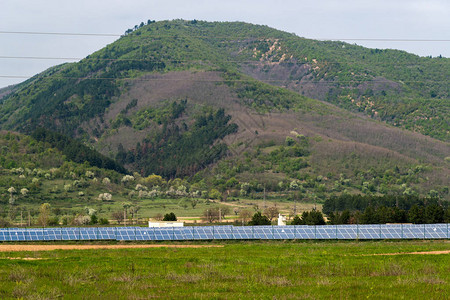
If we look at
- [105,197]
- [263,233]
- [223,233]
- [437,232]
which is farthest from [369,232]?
[105,197]

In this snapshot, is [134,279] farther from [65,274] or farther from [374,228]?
[374,228]

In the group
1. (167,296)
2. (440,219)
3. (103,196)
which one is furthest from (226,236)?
(103,196)

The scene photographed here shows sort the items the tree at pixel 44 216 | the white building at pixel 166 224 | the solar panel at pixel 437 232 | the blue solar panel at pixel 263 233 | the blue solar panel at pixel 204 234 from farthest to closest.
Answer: the tree at pixel 44 216
the white building at pixel 166 224
the blue solar panel at pixel 204 234
the blue solar panel at pixel 263 233
the solar panel at pixel 437 232

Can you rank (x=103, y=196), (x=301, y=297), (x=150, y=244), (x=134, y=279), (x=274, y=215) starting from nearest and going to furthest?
(x=301, y=297) → (x=134, y=279) → (x=150, y=244) → (x=274, y=215) → (x=103, y=196)

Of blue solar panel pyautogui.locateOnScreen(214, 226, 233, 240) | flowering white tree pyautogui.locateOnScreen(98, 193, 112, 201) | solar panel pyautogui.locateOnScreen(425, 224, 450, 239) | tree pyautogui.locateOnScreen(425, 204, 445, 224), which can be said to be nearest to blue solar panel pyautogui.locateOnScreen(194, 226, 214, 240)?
blue solar panel pyautogui.locateOnScreen(214, 226, 233, 240)

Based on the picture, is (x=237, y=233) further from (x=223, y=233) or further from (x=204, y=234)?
(x=204, y=234)

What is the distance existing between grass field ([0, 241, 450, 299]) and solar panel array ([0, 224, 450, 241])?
2339cm

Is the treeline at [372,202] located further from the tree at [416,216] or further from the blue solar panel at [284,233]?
the blue solar panel at [284,233]

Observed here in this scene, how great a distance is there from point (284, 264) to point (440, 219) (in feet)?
206

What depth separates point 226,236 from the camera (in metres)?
86.4

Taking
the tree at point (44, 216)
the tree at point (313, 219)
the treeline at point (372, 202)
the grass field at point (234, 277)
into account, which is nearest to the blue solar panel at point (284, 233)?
the tree at point (313, 219)

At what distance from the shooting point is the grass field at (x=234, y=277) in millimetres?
38469

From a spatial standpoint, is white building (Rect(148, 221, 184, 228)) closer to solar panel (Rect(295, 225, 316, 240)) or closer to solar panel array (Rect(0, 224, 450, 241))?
solar panel array (Rect(0, 224, 450, 241))

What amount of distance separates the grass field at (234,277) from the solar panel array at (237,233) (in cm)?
2339
